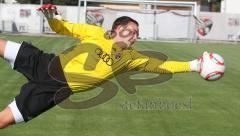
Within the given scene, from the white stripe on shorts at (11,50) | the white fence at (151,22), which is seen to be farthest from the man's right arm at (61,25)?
the white fence at (151,22)

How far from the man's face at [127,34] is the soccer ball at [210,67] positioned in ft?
3.38

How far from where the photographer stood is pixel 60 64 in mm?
7184

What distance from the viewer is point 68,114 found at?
35.6 ft

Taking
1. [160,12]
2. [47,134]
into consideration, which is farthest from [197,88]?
[160,12]

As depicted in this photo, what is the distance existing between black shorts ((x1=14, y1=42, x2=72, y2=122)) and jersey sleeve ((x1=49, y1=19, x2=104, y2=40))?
1.42ft

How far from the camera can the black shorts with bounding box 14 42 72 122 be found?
278 inches

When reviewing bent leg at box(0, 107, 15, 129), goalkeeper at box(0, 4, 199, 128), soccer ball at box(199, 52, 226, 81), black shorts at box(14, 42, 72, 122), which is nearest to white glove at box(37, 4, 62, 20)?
goalkeeper at box(0, 4, 199, 128)

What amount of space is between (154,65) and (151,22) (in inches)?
1355

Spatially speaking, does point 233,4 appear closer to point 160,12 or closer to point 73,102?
point 160,12

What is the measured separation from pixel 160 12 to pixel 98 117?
3201 centimetres

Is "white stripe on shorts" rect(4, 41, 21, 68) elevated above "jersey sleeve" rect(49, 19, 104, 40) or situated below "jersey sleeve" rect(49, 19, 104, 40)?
below

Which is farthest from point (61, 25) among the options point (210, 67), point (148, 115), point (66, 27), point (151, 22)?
point (151, 22)

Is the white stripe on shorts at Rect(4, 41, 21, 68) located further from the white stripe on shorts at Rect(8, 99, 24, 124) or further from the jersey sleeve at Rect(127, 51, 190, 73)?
the jersey sleeve at Rect(127, 51, 190, 73)

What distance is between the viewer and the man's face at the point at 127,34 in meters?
7.03
